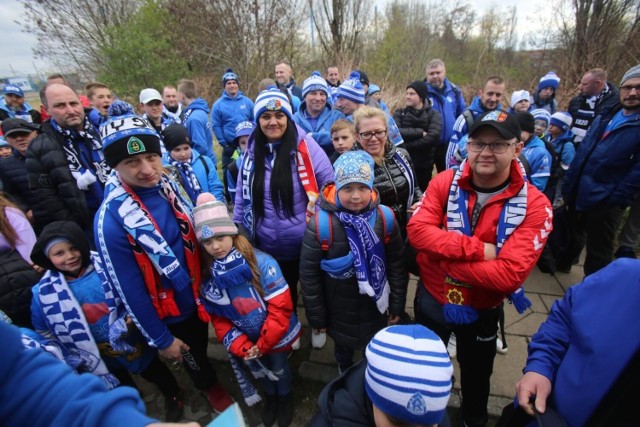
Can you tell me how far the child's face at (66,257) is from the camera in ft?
6.27

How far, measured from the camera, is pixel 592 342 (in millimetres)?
1135

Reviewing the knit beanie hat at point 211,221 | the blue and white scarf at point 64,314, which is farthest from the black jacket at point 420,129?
the blue and white scarf at point 64,314

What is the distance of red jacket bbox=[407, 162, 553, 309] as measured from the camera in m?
1.57

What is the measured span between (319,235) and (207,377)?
58.4 inches

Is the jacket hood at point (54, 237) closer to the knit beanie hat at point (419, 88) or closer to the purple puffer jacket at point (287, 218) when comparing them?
the purple puffer jacket at point (287, 218)

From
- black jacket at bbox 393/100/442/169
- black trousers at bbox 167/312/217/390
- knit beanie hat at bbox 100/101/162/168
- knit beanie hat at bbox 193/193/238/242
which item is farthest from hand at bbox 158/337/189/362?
black jacket at bbox 393/100/442/169

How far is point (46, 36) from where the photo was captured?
1445 centimetres

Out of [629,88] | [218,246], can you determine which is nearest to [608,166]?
[629,88]

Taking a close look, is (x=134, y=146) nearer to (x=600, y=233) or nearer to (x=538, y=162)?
(x=538, y=162)

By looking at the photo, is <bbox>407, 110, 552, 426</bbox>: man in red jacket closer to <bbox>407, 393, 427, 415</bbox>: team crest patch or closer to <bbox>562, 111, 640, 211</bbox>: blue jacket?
<bbox>407, 393, 427, 415</bbox>: team crest patch

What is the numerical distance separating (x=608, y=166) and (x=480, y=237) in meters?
2.38

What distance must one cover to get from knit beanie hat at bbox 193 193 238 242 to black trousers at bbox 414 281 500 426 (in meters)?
1.41

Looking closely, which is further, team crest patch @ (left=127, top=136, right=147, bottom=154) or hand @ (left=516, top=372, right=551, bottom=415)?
team crest patch @ (left=127, top=136, right=147, bottom=154)

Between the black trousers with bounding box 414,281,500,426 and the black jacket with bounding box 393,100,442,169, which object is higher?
the black jacket with bounding box 393,100,442,169
